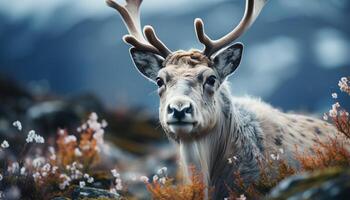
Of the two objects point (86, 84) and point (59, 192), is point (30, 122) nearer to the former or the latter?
point (59, 192)

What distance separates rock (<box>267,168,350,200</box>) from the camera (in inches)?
201

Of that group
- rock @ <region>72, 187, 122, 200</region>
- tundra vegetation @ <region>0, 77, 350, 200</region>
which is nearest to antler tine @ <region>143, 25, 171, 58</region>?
tundra vegetation @ <region>0, 77, 350, 200</region>

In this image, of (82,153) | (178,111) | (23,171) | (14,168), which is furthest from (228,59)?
(82,153)

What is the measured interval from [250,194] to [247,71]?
12049cm

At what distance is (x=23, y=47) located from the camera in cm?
13850

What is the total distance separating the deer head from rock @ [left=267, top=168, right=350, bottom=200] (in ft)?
9.30

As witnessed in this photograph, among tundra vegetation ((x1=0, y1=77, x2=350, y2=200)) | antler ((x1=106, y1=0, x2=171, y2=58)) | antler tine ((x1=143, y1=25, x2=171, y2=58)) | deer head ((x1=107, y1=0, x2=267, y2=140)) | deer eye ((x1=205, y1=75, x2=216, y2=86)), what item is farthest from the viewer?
antler ((x1=106, y1=0, x2=171, y2=58))

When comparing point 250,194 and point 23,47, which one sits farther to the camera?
point 23,47

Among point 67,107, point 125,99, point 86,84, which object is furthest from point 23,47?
point 67,107

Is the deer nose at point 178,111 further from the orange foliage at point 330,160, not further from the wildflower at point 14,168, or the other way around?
the wildflower at point 14,168

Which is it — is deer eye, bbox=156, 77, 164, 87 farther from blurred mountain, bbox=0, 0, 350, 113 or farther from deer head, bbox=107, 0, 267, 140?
blurred mountain, bbox=0, 0, 350, 113

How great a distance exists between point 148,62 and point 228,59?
107 centimetres

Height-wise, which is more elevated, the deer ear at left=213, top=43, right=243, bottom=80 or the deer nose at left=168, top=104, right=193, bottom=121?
the deer ear at left=213, top=43, right=243, bottom=80

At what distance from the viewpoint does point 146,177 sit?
8680mm
